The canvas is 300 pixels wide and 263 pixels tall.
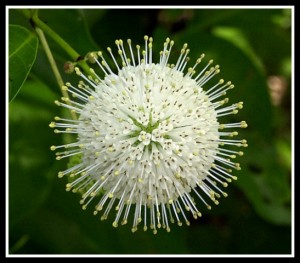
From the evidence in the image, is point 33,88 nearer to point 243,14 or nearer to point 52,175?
point 52,175

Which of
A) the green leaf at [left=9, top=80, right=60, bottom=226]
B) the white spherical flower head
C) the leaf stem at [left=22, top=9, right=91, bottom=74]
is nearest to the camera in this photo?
the white spherical flower head

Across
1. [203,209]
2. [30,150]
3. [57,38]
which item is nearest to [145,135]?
[57,38]

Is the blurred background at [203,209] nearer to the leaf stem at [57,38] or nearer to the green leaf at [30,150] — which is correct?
the green leaf at [30,150]

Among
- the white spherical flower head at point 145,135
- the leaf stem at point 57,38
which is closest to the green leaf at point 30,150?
the leaf stem at point 57,38

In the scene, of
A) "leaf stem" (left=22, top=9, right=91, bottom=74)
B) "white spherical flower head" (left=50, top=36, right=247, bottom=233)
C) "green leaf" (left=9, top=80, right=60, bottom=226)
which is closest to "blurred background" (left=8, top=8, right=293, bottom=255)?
"green leaf" (left=9, top=80, right=60, bottom=226)

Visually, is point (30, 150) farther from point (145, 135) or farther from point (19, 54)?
point (145, 135)

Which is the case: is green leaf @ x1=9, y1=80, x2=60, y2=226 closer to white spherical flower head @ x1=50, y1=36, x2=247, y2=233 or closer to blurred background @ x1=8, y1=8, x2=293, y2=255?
blurred background @ x1=8, y1=8, x2=293, y2=255
